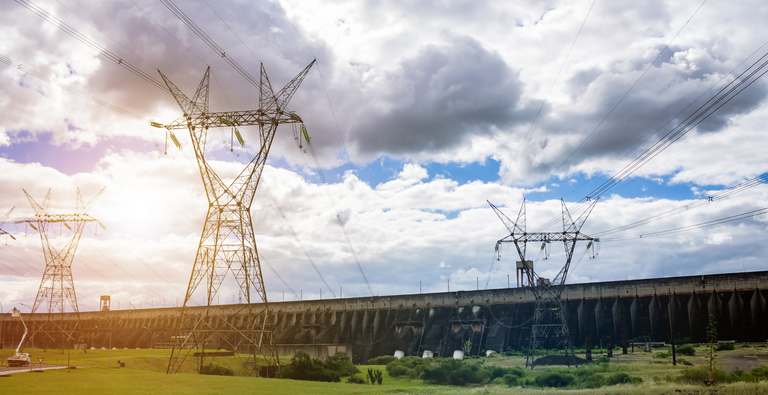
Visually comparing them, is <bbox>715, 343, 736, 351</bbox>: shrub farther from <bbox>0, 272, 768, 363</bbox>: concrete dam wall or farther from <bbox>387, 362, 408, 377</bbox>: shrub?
<bbox>387, 362, 408, 377</bbox>: shrub

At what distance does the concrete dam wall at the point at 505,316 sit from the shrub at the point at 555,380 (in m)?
24.8

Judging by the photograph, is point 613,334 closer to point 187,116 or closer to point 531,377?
point 531,377

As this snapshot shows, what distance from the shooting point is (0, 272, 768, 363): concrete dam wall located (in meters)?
64.0

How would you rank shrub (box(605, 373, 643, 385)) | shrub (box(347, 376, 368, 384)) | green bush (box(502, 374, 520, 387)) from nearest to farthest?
shrub (box(605, 373, 643, 385)), green bush (box(502, 374, 520, 387)), shrub (box(347, 376, 368, 384))

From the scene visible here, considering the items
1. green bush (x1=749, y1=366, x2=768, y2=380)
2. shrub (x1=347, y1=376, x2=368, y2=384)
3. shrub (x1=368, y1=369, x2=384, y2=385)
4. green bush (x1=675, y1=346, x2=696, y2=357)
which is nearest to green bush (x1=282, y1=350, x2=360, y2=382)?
shrub (x1=347, y1=376, x2=368, y2=384)

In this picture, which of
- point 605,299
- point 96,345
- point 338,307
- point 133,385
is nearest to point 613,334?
point 605,299

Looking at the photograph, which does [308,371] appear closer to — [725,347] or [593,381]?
[593,381]

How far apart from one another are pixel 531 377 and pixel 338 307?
2174 inches

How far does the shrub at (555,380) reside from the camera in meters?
41.3

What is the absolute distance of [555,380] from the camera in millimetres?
41938

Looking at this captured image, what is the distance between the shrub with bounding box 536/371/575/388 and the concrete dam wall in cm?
2481

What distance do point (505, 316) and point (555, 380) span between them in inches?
1405

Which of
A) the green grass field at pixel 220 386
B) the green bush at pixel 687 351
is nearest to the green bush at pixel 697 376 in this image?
the green grass field at pixel 220 386

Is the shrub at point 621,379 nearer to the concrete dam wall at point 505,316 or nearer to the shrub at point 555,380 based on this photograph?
the shrub at point 555,380
